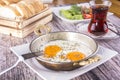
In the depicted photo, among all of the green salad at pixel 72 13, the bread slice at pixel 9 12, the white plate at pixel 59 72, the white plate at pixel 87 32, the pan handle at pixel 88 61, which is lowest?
the white plate at pixel 59 72

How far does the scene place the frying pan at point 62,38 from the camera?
28.7 inches

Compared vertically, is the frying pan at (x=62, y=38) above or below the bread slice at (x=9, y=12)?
below

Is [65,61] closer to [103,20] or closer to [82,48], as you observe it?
[82,48]

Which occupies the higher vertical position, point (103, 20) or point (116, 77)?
point (103, 20)

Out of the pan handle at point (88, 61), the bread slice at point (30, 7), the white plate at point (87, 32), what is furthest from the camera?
the bread slice at point (30, 7)

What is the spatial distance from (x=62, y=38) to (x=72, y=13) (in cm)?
→ 38

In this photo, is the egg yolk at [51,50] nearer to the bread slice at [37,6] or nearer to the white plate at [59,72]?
the white plate at [59,72]

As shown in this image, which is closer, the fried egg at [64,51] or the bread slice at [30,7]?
the fried egg at [64,51]

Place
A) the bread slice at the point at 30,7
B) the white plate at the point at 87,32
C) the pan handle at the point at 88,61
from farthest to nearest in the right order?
the bread slice at the point at 30,7, the white plate at the point at 87,32, the pan handle at the point at 88,61

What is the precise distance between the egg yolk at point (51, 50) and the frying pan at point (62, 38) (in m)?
0.04

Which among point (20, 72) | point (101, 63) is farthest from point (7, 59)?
point (101, 63)

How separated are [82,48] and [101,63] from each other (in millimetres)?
96

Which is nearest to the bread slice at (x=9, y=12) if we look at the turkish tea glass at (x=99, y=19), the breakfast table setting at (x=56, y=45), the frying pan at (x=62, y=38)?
the breakfast table setting at (x=56, y=45)

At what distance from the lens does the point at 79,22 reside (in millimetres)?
1229
